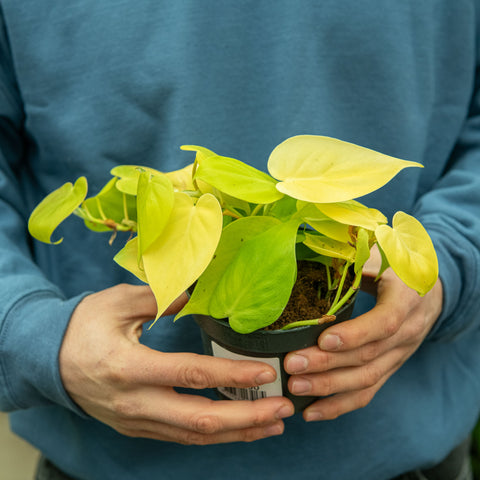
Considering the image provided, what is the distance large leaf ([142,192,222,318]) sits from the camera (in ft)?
0.80

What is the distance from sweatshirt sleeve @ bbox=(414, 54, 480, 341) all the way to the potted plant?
0.62ft

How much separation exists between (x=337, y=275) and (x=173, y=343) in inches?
9.4

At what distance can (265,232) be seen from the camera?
26cm

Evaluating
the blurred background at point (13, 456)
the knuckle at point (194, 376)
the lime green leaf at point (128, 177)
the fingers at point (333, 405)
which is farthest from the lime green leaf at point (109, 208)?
the blurred background at point (13, 456)

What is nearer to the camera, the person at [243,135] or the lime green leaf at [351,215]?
the lime green leaf at [351,215]

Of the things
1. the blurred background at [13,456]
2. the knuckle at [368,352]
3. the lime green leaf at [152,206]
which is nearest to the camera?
the lime green leaf at [152,206]

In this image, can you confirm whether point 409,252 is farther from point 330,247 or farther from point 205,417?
point 205,417

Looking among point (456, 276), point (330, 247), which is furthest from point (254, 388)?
point (456, 276)

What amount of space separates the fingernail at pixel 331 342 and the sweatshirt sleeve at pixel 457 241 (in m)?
0.18

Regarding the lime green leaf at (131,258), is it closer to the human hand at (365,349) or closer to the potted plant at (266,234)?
the potted plant at (266,234)

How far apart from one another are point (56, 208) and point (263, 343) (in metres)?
0.18

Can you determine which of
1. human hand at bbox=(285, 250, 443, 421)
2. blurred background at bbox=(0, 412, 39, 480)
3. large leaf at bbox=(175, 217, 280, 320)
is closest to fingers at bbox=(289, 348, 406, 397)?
human hand at bbox=(285, 250, 443, 421)

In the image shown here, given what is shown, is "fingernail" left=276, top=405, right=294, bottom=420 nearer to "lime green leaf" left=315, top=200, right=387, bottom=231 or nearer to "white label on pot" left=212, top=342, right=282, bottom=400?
"white label on pot" left=212, top=342, right=282, bottom=400

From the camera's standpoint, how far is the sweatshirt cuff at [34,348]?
0.37 meters
